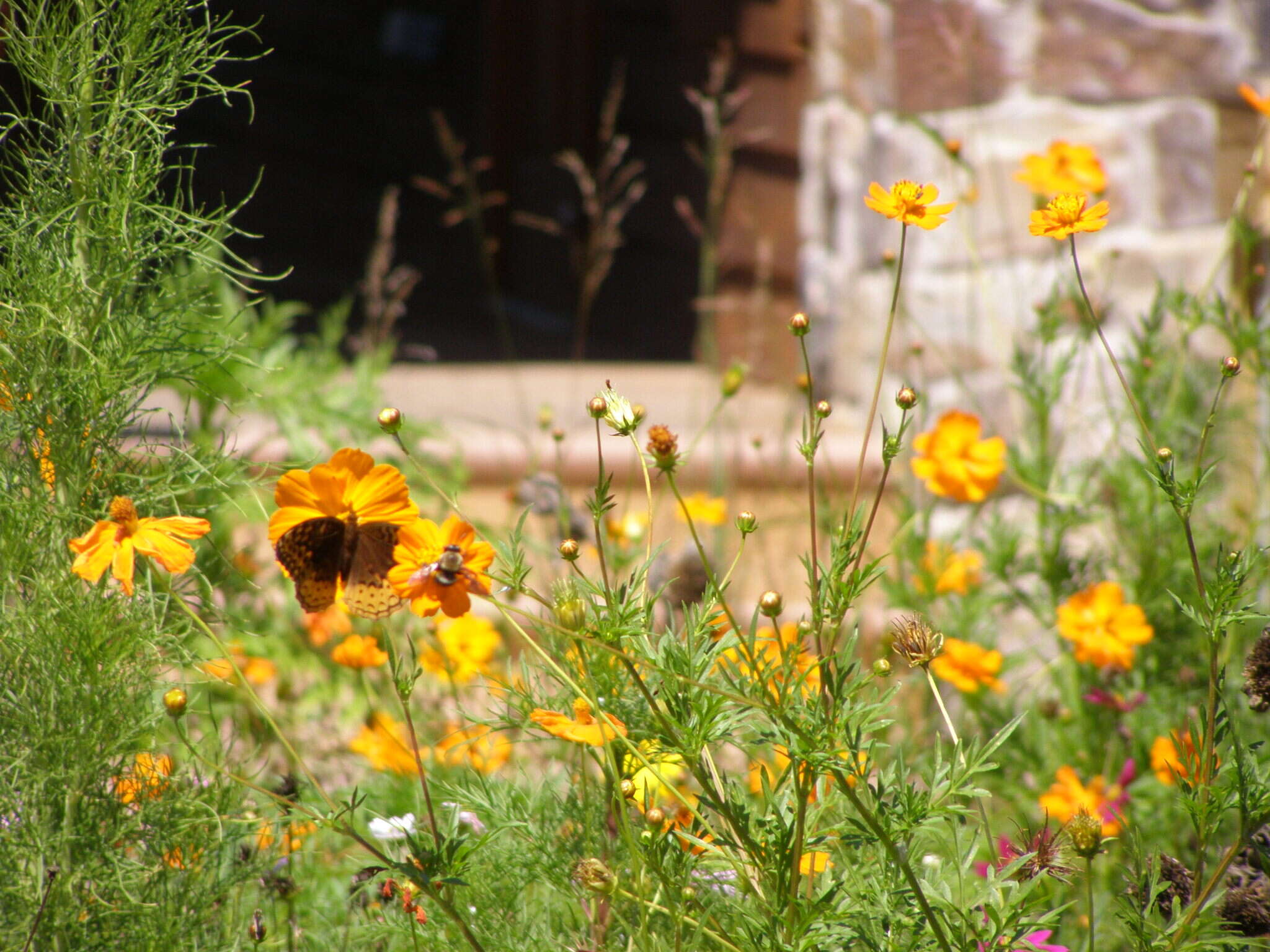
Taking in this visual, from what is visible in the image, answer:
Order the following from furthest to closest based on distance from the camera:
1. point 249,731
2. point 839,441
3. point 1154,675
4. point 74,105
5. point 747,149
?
point 747,149 < point 839,441 < point 249,731 < point 1154,675 < point 74,105

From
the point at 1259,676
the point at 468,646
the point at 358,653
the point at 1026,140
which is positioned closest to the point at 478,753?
the point at 358,653

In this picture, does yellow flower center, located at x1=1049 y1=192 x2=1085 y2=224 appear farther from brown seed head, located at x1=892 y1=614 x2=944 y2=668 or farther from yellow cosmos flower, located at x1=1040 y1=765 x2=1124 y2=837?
yellow cosmos flower, located at x1=1040 y1=765 x2=1124 y2=837

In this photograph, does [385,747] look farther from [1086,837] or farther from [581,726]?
[1086,837]

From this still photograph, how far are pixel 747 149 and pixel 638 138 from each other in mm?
1177

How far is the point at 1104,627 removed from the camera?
158 cm

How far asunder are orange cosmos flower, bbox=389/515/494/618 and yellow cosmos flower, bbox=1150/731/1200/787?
530 millimetres

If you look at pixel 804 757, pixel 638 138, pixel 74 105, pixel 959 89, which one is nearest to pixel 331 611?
pixel 74 105

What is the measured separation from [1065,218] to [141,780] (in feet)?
2.97

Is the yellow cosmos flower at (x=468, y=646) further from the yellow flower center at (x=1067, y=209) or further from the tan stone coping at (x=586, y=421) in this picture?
the yellow flower center at (x=1067, y=209)

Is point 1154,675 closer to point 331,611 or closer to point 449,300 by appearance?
point 331,611

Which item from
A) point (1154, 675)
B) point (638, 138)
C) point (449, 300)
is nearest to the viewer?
point (1154, 675)

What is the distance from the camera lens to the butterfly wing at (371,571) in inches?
34.3

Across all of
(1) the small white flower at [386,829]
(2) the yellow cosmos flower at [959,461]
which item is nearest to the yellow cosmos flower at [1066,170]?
(2) the yellow cosmos flower at [959,461]

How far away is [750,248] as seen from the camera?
3559mm
